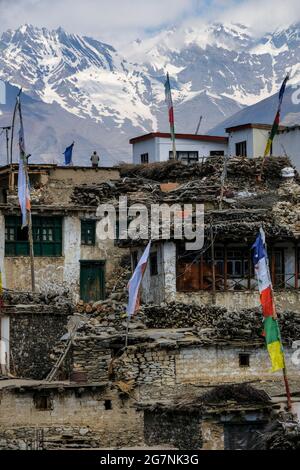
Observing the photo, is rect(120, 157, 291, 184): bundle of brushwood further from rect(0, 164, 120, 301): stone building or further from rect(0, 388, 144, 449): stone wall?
rect(0, 388, 144, 449): stone wall

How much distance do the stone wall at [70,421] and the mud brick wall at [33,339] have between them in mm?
4951

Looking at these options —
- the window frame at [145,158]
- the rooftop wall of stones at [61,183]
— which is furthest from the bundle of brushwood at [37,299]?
the window frame at [145,158]

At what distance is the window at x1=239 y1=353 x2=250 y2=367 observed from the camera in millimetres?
52156

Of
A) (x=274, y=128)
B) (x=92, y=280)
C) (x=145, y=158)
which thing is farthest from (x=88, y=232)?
(x=145, y=158)

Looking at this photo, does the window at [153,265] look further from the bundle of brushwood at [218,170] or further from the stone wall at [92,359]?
the bundle of brushwood at [218,170]

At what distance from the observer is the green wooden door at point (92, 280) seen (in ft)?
197

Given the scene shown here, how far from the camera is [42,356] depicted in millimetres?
52906

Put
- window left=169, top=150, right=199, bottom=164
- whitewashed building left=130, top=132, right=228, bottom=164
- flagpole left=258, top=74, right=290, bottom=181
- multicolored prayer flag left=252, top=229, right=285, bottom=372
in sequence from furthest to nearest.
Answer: whitewashed building left=130, top=132, right=228, bottom=164 → window left=169, top=150, right=199, bottom=164 → flagpole left=258, top=74, right=290, bottom=181 → multicolored prayer flag left=252, top=229, right=285, bottom=372

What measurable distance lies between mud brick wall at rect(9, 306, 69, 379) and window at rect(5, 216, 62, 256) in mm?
6287

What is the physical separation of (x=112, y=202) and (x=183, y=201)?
10.2ft

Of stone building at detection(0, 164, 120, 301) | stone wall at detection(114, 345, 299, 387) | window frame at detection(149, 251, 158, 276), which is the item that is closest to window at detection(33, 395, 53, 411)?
stone wall at detection(114, 345, 299, 387)

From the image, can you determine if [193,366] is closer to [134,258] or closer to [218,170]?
[134,258]
